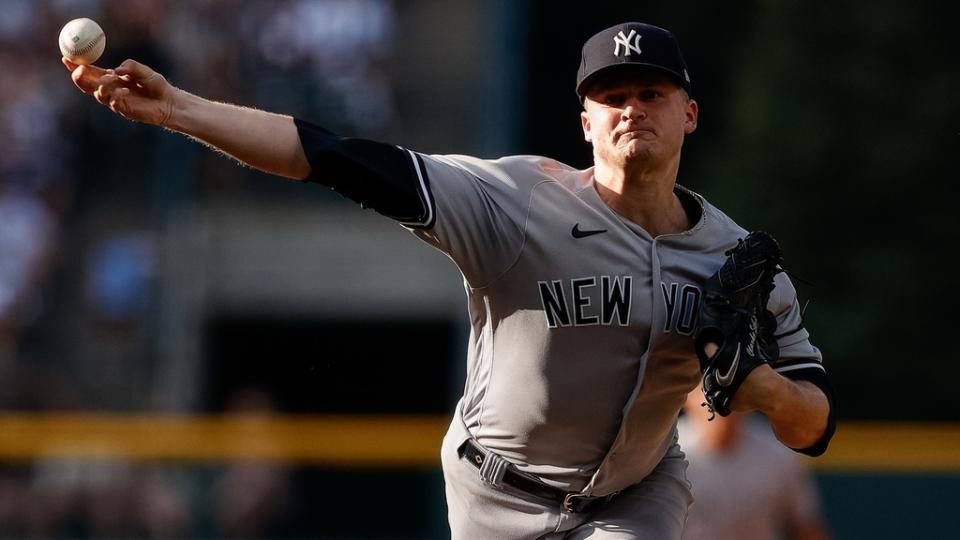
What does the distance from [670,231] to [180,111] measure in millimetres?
1369

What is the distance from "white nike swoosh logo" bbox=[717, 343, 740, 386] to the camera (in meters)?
3.88

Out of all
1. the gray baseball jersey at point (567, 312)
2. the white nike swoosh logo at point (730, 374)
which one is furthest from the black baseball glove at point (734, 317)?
the gray baseball jersey at point (567, 312)

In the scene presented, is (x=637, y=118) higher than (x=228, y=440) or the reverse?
higher

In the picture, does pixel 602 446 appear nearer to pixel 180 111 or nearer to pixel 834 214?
pixel 180 111

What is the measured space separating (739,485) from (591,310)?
271 centimetres

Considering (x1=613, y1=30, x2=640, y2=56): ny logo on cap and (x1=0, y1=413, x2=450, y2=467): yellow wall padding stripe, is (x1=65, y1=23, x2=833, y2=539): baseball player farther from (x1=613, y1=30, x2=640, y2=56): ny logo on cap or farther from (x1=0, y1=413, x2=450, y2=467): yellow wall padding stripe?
(x1=0, y1=413, x2=450, y2=467): yellow wall padding stripe

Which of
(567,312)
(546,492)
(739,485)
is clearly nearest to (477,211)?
(567,312)

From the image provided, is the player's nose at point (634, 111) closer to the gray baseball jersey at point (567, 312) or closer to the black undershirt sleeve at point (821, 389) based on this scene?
the gray baseball jersey at point (567, 312)

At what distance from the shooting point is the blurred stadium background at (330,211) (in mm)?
10039

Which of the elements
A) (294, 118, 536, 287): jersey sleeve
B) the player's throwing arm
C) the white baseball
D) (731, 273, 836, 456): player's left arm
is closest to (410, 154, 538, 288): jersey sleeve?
(294, 118, 536, 287): jersey sleeve

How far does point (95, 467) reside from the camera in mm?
9977

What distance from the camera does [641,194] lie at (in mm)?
4117

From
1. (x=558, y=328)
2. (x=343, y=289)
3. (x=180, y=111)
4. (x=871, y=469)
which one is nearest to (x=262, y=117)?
(x=180, y=111)

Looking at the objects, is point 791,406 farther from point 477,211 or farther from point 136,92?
point 136,92
